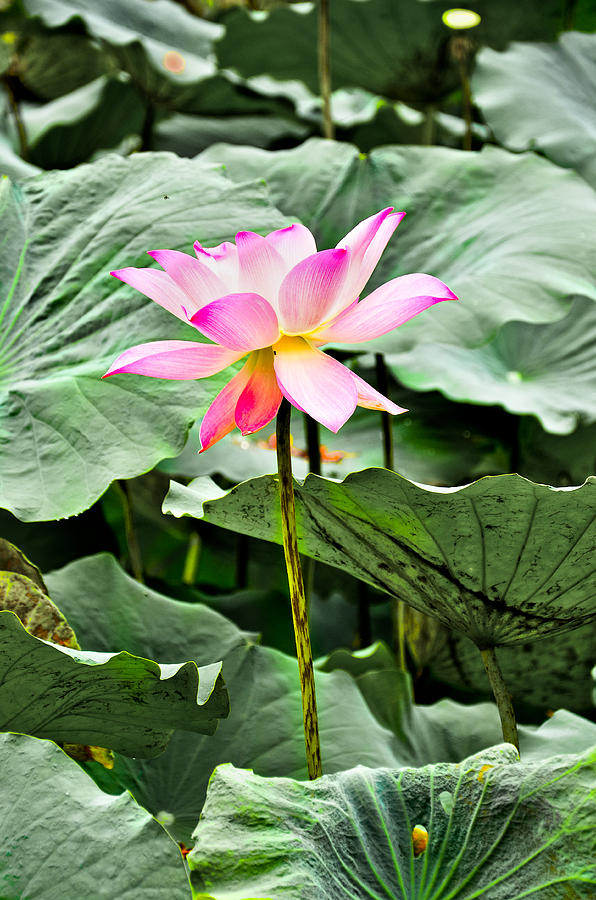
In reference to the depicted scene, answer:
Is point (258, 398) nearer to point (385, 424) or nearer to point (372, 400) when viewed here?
point (372, 400)

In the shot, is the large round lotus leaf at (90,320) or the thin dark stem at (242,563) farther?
the thin dark stem at (242,563)

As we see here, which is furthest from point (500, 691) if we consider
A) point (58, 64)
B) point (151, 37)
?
point (58, 64)

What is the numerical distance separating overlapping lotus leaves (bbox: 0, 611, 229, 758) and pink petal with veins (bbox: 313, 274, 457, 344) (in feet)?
0.70

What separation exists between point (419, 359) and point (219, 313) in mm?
738

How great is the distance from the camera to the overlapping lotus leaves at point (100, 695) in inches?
20.5

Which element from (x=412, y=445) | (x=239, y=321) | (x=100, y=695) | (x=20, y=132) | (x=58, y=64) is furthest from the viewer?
(x=58, y=64)

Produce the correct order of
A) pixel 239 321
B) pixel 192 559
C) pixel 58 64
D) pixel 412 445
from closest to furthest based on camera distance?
pixel 239 321 < pixel 412 445 < pixel 192 559 < pixel 58 64

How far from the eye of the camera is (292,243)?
0.48 m

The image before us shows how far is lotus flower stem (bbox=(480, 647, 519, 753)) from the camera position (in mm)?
596

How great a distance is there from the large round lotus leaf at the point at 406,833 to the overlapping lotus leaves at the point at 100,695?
0.27 ft

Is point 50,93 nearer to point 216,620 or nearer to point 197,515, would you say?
point 216,620

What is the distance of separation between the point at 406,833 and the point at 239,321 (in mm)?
292

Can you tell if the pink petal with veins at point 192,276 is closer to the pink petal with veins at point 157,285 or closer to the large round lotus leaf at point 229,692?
the pink petal with veins at point 157,285

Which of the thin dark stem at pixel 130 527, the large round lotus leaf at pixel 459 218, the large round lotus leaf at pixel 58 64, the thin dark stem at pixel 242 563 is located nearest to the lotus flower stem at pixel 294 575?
the large round lotus leaf at pixel 459 218
